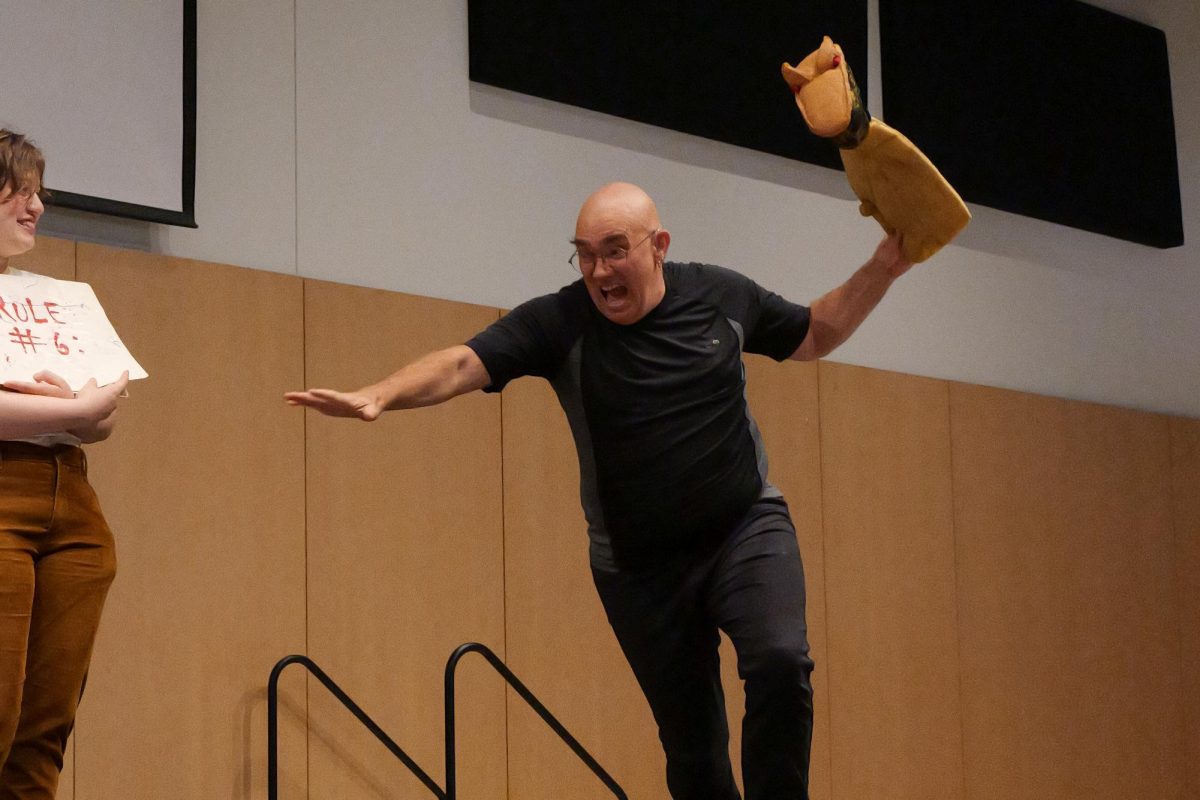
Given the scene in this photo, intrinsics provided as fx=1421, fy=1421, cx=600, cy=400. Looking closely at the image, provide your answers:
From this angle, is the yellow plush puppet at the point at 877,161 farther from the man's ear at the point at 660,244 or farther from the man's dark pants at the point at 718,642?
the man's dark pants at the point at 718,642

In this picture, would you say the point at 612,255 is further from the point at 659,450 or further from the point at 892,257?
the point at 892,257

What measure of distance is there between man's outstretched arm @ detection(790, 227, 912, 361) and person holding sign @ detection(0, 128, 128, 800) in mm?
1510

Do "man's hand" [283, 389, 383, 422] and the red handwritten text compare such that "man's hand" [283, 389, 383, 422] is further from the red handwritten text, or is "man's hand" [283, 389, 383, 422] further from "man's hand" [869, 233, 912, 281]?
"man's hand" [869, 233, 912, 281]

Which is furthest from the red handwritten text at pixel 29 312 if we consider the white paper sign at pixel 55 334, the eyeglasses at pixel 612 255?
the eyeglasses at pixel 612 255

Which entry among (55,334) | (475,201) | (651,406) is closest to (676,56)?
(475,201)

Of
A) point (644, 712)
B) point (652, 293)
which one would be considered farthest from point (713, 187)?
point (652, 293)

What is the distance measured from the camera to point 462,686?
193 inches

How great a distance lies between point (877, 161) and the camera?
307cm

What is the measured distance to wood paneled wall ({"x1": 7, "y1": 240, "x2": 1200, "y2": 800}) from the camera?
4.27 m

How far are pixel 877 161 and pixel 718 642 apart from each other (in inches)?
42.7

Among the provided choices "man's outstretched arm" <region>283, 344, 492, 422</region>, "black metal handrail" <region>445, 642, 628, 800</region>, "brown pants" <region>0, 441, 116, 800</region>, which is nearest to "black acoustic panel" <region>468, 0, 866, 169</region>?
"black metal handrail" <region>445, 642, 628, 800</region>

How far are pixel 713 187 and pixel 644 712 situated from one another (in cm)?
219

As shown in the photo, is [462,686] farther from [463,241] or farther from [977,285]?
[977,285]

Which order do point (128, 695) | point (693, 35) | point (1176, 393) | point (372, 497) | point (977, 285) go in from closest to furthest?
point (128, 695) → point (372, 497) → point (693, 35) → point (977, 285) → point (1176, 393)
